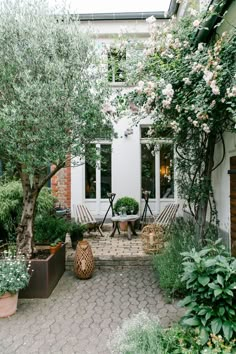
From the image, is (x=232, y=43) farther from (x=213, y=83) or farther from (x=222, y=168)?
(x=222, y=168)

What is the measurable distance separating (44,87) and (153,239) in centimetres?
402

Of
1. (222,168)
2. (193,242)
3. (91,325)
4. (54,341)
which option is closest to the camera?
(54,341)

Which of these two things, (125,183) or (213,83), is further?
(125,183)

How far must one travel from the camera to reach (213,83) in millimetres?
3289

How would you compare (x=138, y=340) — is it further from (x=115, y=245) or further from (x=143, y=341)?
(x=115, y=245)

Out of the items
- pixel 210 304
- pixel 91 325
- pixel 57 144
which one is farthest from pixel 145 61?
pixel 91 325

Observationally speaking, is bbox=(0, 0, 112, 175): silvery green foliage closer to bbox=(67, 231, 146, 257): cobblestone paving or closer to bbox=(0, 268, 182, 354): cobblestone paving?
bbox=(0, 268, 182, 354): cobblestone paving

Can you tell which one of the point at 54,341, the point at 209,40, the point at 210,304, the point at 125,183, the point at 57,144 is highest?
the point at 209,40

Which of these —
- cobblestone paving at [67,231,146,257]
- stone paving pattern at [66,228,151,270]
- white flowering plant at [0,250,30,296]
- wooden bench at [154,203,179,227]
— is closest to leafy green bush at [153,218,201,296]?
stone paving pattern at [66,228,151,270]

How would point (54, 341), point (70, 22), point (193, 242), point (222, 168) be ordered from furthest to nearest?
point (222, 168), point (193, 242), point (70, 22), point (54, 341)

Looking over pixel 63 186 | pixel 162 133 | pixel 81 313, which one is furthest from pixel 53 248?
pixel 63 186

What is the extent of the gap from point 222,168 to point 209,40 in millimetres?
2424

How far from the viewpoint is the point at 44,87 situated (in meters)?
4.05

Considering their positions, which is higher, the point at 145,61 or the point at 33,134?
the point at 145,61
